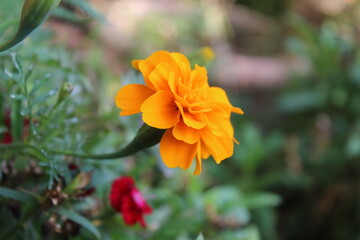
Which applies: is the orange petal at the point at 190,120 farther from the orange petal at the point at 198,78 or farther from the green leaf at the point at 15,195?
the green leaf at the point at 15,195

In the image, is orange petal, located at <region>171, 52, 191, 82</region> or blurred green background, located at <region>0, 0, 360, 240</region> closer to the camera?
orange petal, located at <region>171, 52, 191, 82</region>

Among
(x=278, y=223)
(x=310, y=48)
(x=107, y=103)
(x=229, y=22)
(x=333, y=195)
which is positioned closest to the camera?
(x=107, y=103)

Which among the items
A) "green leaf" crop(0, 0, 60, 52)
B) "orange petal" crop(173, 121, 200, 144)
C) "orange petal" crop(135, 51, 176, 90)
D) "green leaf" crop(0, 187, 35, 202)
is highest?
"green leaf" crop(0, 0, 60, 52)

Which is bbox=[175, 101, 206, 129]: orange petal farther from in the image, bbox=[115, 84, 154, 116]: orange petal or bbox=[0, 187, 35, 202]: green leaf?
bbox=[0, 187, 35, 202]: green leaf

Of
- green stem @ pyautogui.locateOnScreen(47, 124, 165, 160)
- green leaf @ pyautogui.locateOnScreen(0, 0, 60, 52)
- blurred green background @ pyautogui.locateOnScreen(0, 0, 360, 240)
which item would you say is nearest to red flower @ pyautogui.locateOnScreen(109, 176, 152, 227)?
blurred green background @ pyautogui.locateOnScreen(0, 0, 360, 240)

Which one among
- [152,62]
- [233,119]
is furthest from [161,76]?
[233,119]

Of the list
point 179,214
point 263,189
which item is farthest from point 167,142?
point 263,189

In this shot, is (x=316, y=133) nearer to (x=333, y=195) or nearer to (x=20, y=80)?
(x=333, y=195)

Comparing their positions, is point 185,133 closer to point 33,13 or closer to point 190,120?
point 190,120

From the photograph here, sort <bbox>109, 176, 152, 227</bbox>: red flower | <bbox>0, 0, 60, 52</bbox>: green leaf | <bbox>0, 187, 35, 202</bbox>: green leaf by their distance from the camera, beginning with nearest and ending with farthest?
<bbox>0, 0, 60, 52</bbox>: green leaf, <bbox>0, 187, 35, 202</bbox>: green leaf, <bbox>109, 176, 152, 227</bbox>: red flower
